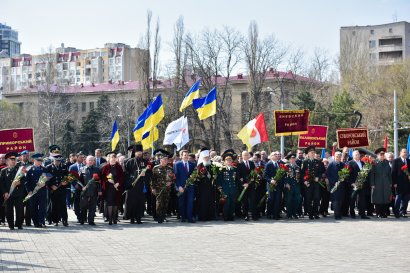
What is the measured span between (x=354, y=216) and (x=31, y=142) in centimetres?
1020

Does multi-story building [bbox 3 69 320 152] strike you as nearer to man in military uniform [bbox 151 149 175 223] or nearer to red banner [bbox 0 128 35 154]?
red banner [bbox 0 128 35 154]

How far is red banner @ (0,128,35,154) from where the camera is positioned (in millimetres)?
21750

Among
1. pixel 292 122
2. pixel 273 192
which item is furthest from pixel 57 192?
pixel 292 122

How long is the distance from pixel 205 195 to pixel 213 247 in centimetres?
585

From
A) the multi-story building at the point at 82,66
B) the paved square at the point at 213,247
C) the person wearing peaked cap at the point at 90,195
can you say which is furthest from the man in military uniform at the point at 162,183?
the multi-story building at the point at 82,66

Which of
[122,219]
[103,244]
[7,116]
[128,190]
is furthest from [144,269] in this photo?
[7,116]

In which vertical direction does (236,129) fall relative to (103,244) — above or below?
above

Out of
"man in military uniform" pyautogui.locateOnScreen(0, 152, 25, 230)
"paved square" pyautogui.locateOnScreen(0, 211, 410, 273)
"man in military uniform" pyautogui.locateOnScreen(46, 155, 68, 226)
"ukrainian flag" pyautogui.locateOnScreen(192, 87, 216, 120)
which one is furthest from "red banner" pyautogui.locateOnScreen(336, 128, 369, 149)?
"man in military uniform" pyautogui.locateOnScreen(0, 152, 25, 230)

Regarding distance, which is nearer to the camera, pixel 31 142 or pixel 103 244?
pixel 103 244

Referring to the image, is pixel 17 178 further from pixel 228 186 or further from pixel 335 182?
pixel 335 182

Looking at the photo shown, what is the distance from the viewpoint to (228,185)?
19.0 m

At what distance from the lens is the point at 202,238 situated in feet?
47.8

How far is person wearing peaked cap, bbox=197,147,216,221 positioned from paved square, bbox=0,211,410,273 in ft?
2.93

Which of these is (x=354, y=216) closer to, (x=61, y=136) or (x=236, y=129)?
(x=236, y=129)
